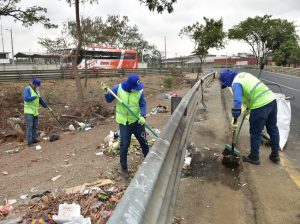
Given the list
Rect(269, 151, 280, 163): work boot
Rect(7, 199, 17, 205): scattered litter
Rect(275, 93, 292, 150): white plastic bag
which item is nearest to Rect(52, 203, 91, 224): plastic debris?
Rect(7, 199, 17, 205): scattered litter

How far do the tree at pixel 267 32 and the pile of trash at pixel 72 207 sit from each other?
61.4 m

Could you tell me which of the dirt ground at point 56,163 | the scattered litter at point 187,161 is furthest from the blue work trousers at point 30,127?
the scattered litter at point 187,161

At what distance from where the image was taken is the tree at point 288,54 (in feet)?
182

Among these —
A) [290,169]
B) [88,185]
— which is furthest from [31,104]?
[290,169]

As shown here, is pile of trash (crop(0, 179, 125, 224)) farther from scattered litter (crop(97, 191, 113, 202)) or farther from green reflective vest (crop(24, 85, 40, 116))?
green reflective vest (crop(24, 85, 40, 116))

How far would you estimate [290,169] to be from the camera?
4.65m

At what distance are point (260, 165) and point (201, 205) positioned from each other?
155 centimetres

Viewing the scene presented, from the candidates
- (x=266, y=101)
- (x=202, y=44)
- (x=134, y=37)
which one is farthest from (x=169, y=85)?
(x=134, y=37)

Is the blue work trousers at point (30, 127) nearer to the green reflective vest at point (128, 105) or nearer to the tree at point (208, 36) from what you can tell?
the green reflective vest at point (128, 105)

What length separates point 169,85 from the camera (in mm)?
23484

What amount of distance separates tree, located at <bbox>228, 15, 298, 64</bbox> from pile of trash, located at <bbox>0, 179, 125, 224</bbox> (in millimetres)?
61397

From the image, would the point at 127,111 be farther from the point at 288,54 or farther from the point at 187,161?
the point at 288,54

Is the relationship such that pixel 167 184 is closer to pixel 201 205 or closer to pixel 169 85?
pixel 201 205

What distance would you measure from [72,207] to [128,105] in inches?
80.3
